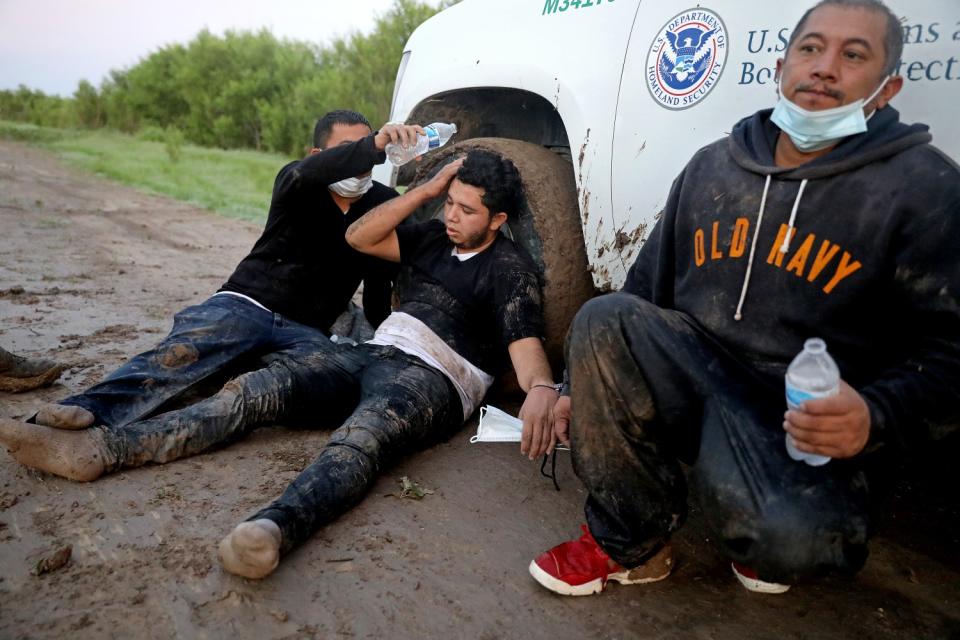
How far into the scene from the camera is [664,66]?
2.69 m

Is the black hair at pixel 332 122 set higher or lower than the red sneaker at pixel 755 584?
higher

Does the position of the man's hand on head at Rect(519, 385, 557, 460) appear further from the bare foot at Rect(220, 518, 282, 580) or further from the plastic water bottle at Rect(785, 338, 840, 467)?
the plastic water bottle at Rect(785, 338, 840, 467)

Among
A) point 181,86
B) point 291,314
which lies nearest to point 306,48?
point 181,86

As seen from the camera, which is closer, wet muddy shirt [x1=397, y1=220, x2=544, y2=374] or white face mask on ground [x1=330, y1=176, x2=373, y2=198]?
wet muddy shirt [x1=397, y1=220, x2=544, y2=374]

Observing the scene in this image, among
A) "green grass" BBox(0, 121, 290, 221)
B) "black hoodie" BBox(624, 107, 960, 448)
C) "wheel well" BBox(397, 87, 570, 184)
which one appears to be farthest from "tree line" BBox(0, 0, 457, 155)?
"black hoodie" BBox(624, 107, 960, 448)

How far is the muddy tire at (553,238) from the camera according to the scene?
3.21 metres

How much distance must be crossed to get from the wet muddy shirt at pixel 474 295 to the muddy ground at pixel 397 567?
1.55 ft

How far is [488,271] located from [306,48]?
35.5m

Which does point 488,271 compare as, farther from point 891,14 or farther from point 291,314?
point 891,14

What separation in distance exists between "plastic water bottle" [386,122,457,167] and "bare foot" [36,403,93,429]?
1.67 meters

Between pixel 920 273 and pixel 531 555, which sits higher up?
pixel 920 273

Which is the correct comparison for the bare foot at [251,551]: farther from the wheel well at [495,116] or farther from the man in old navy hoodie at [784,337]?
the wheel well at [495,116]

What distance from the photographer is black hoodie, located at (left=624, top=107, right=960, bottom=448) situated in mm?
1774

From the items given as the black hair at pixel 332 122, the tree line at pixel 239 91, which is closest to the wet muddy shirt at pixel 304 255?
the black hair at pixel 332 122
